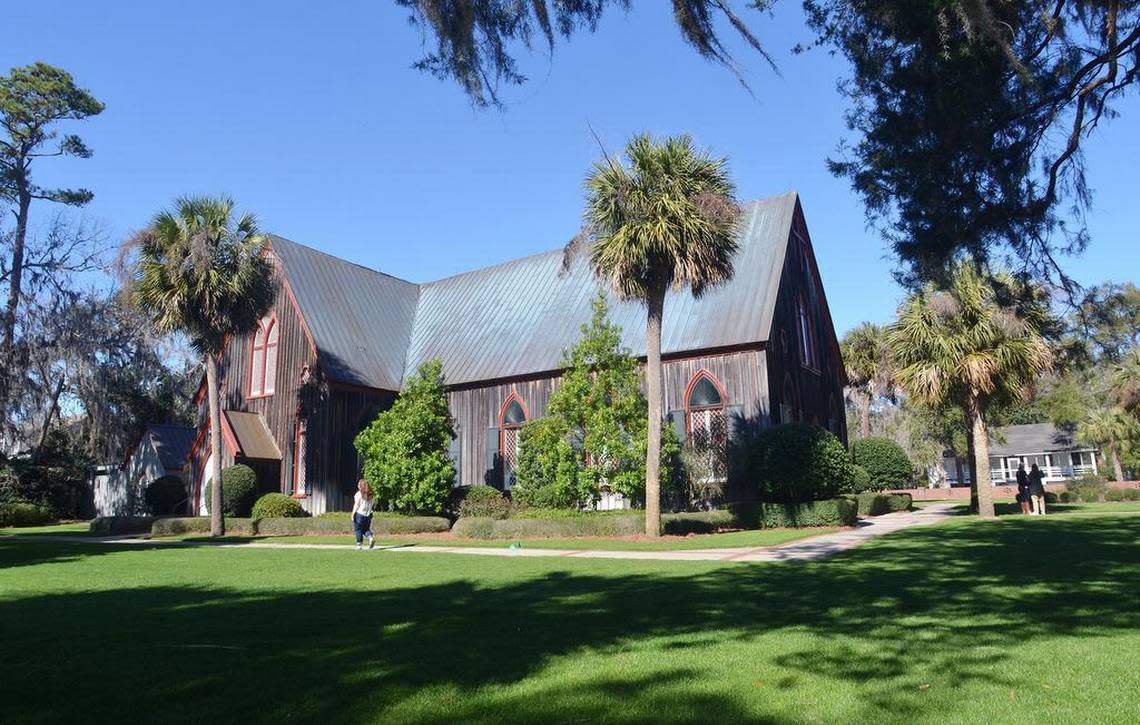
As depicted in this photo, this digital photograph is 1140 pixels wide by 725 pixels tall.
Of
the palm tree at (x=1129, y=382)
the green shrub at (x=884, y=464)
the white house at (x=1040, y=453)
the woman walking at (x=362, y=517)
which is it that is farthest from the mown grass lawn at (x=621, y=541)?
the white house at (x=1040, y=453)

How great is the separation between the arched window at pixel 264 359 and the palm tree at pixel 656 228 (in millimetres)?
17593

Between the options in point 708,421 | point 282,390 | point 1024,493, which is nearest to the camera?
point 708,421

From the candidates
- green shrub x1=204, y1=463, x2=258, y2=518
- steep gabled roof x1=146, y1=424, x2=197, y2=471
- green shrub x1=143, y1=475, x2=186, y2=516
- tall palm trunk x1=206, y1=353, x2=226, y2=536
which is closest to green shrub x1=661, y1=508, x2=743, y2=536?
tall palm trunk x1=206, y1=353, x2=226, y2=536

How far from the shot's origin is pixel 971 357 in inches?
881

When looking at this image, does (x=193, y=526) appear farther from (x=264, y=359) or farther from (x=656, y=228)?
(x=656, y=228)

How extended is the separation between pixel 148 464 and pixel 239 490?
891 centimetres

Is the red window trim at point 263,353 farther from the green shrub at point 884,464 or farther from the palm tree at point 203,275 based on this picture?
the green shrub at point 884,464

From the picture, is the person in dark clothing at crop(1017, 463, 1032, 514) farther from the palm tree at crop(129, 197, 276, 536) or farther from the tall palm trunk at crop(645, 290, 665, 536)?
the palm tree at crop(129, 197, 276, 536)

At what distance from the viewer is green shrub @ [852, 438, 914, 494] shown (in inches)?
1363

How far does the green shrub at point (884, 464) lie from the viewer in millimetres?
34625

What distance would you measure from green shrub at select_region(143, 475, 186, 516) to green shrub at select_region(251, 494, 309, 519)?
6281 mm

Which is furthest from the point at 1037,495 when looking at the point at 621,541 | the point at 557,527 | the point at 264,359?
the point at 264,359

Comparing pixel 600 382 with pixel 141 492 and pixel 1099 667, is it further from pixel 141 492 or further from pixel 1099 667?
pixel 141 492

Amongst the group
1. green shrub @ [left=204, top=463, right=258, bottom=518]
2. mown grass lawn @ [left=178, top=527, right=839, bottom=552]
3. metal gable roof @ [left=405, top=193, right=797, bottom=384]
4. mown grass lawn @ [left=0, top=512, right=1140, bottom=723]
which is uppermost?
metal gable roof @ [left=405, top=193, right=797, bottom=384]
